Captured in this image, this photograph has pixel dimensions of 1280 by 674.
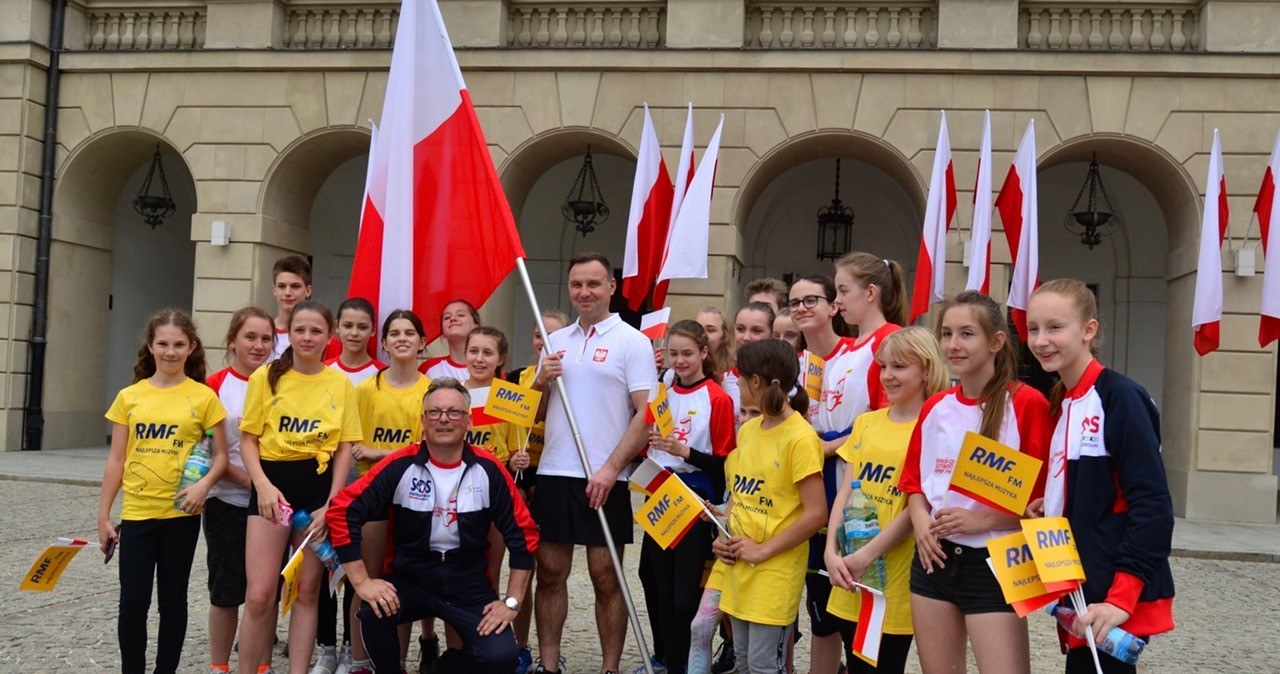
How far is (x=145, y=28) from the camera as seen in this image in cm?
1541

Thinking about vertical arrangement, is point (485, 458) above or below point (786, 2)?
below

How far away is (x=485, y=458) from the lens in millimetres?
5035

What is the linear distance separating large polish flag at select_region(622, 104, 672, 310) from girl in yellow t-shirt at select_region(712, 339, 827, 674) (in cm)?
621

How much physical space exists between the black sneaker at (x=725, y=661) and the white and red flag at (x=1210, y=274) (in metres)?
7.74

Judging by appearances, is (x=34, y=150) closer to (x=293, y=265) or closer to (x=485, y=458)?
(x=293, y=265)

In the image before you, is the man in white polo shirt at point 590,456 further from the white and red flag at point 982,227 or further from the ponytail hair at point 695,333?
the white and red flag at point 982,227

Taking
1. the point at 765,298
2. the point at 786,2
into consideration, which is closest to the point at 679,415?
the point at 765,298

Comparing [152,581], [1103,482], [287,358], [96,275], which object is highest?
[96,275]

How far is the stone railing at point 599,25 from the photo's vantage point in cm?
1423

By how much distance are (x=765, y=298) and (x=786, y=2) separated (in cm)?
802

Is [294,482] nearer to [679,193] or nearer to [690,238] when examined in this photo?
[690,238]

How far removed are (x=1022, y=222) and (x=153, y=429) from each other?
910cm

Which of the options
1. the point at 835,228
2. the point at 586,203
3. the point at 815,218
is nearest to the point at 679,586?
the point at 586,203

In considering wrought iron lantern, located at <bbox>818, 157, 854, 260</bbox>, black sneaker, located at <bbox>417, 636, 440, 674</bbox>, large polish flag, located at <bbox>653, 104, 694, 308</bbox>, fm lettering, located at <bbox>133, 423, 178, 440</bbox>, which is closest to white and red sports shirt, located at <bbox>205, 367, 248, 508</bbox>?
fm lettering, located at <bbox>133, 423, 178, 440</bbox>
